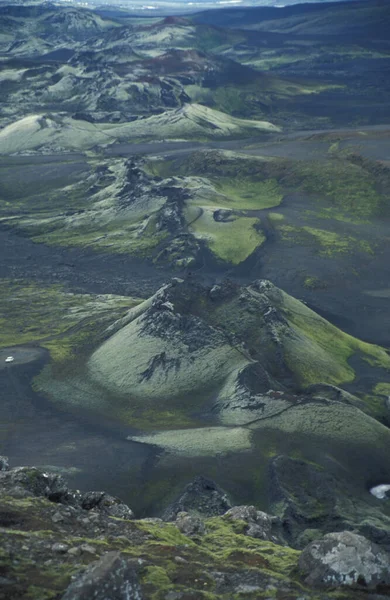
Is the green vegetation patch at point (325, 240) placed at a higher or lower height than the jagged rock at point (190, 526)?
lower

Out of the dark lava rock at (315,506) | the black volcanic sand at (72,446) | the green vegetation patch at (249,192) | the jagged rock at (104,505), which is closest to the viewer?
the jagged rock at (104,505)

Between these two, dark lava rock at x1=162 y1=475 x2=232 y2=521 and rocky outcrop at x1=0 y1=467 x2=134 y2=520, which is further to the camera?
dark lava rock at x1=162 y1=475 x2=232 y2=521

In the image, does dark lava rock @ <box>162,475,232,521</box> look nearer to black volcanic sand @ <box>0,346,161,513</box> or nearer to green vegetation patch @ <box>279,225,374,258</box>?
black volcanic sand @ <box>0,346,161,513</box>

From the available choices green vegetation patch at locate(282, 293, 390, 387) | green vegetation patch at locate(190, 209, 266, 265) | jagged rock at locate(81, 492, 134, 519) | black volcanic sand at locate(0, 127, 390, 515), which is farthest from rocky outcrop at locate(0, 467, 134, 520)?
green vegetation patch at locate(190, 209, 266, 265)

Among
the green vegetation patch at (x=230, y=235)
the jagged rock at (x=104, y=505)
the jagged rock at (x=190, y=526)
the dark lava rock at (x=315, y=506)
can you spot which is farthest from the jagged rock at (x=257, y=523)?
the green vegetation patch at (x=230, y=235)

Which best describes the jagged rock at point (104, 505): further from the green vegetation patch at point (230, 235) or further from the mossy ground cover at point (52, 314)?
the green vegetation patch at point (230, 235)

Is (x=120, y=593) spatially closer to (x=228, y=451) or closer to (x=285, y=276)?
(x=228, y=451)
